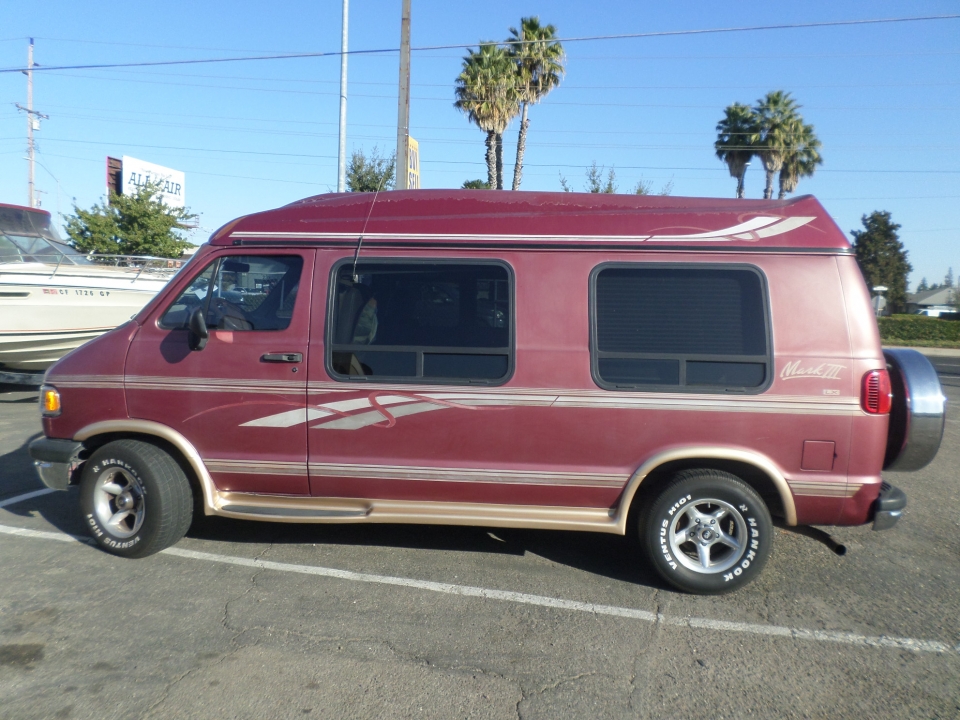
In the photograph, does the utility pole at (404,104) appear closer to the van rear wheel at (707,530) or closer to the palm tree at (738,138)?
the van rear wheel at (707,530)

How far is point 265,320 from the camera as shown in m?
4.96

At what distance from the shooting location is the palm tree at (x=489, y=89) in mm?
23344

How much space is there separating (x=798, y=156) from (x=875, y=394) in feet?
113

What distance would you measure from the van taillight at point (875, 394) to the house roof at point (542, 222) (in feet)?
2.52

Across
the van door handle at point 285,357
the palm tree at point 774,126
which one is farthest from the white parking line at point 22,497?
the palm tree at point 774,126

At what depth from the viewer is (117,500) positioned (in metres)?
5.11

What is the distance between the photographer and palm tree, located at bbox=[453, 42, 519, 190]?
23344mm

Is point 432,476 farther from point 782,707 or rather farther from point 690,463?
point 782,707

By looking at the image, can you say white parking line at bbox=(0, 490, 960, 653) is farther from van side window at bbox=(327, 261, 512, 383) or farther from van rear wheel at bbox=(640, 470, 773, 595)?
van side window at bbox=(327, 261, 512, 383)

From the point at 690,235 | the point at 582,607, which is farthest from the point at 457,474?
the point at 690,235

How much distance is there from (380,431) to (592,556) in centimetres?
176

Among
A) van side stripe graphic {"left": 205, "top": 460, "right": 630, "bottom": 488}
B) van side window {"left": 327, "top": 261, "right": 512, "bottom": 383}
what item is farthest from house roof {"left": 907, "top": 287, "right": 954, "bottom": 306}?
van side window {"left": 327, "top": 261, "right": 512, "bottom": 383}

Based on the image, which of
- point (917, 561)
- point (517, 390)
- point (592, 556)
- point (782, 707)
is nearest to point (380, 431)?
point (517, 390)

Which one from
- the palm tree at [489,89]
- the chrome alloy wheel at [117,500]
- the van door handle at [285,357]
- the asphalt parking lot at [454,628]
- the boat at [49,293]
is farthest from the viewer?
the palm tree at [489,89]
